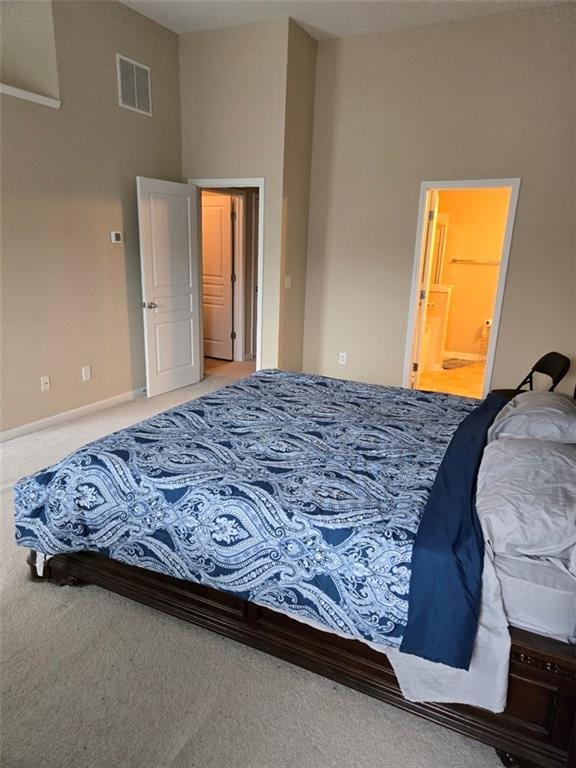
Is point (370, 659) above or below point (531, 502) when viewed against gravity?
below

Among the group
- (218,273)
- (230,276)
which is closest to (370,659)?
(230,276)

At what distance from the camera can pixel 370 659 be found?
1.58 m

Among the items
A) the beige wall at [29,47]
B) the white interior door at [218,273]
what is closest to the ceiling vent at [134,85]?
the beige wall at [29,47]

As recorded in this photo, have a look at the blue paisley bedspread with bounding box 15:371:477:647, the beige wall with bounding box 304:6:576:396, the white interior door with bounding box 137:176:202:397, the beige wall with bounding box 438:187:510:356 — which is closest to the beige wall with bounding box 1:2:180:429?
the white interior door with bounding box 137:176:202:397

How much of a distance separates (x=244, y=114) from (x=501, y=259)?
2.59m

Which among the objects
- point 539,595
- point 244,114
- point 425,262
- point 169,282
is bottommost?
point 539,595

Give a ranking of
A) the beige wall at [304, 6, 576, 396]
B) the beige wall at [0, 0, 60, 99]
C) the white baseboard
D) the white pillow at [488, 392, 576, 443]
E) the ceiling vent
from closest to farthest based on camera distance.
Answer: the white pillow at [488, 392, 576, 443] → the beige wall at [0, 0, 60, 99] → the white baseboard → the beige wall at [304, 6, 576, 396] → the ceiling vent

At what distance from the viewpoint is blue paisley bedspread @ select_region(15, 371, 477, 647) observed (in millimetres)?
1482

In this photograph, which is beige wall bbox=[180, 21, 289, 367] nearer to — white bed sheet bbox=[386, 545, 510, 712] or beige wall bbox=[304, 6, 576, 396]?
beige wall bbox=[304, 6, 576, 396]

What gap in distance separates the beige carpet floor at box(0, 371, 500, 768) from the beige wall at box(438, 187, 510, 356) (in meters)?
5.70

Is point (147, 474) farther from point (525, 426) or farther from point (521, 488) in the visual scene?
point (525, 426)

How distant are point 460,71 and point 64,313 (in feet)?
12.3

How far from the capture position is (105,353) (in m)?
4.25

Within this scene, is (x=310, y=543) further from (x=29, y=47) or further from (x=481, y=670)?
(x=29, y=47)
